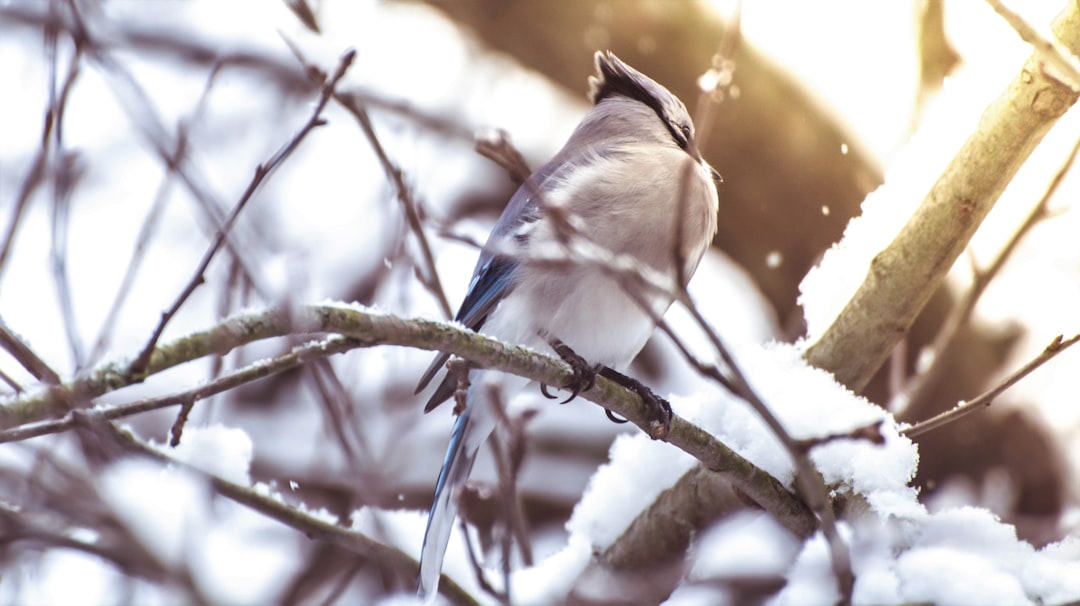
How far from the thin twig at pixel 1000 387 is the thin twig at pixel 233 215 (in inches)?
39.3

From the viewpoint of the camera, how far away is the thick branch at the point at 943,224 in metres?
1.67

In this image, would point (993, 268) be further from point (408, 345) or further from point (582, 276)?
point (408, 345)

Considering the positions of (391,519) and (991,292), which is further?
(991,292)

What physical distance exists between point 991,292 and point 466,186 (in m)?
1.94

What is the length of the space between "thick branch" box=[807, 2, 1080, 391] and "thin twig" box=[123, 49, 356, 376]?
1040 mm

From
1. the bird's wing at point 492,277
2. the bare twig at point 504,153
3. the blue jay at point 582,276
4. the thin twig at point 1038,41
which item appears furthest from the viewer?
the bird's wing at point 492,277

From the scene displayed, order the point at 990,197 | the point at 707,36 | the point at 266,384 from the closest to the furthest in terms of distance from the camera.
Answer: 1. the point at 990,197
2. the point at 707,36
3. the point at 266,384

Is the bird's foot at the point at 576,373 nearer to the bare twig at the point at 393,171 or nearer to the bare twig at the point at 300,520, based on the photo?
the bare twig at the point at 393,171

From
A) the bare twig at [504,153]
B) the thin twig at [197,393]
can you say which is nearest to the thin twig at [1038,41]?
the bare twig at [504,153]

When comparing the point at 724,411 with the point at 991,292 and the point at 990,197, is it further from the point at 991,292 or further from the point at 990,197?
the point at 991,292

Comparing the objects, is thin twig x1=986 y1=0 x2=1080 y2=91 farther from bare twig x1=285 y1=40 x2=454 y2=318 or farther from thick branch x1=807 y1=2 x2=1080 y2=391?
bare twig x1=285 y1=40 x2=454 y2=318

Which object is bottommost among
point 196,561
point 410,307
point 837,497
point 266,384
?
point 196,561

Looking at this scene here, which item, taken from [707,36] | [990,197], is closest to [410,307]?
[990,197]

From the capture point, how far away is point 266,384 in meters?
3.97
